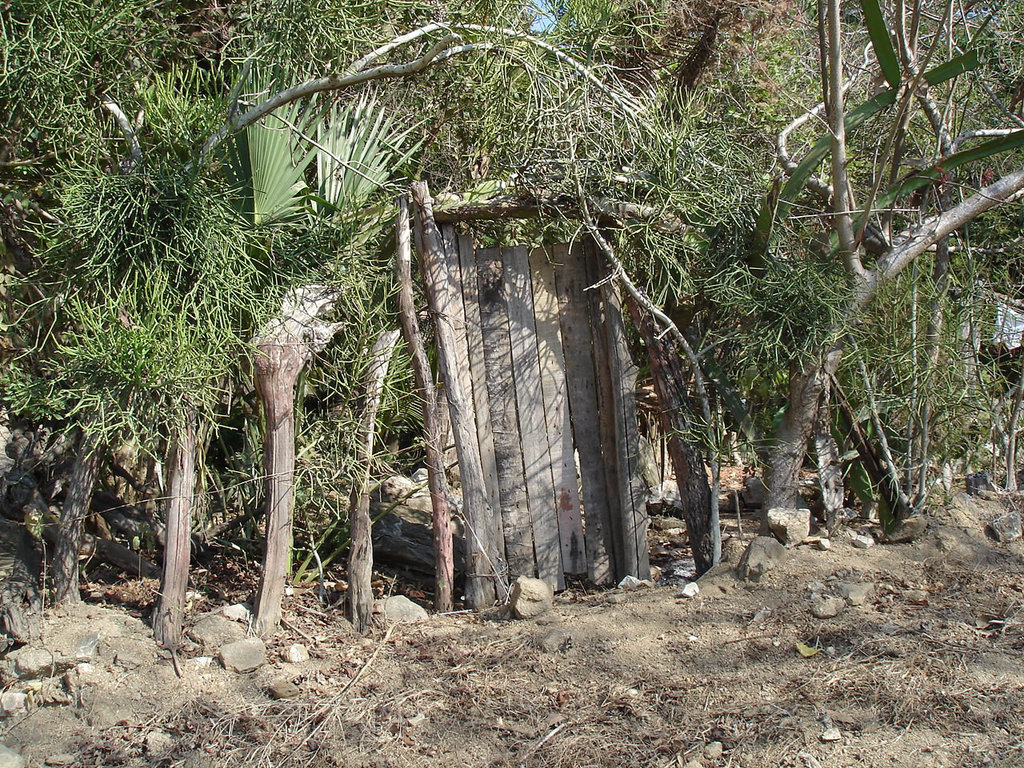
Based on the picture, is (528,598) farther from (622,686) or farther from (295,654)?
(295,654)

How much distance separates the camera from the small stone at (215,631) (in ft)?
13.9

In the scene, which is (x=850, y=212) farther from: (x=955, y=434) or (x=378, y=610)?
(x=378, y=610)

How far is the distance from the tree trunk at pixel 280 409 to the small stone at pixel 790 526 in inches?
96.2

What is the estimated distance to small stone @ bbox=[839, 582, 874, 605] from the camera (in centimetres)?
428

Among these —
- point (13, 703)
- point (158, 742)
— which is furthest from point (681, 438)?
point (13, 703)

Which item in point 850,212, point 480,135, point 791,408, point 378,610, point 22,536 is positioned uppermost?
point 480,135

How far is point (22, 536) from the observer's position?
4535 mm

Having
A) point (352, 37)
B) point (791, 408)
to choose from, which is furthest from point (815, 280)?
point (352, 37)

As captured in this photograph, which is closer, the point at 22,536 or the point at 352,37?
the point at 352,37

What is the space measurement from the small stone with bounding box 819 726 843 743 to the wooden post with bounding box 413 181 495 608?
6.40 feet

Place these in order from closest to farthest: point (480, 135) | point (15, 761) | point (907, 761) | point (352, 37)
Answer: point (907, 761), point (15, 761), point (352, 37), point (480, 135)

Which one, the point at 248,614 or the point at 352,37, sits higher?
the point at 352,37

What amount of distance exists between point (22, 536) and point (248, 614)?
1176mm

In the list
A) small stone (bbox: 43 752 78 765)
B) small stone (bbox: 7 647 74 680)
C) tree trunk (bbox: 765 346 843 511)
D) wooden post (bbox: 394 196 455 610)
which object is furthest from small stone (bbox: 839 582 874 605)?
small stone (bbox: 7 647 74 680)
